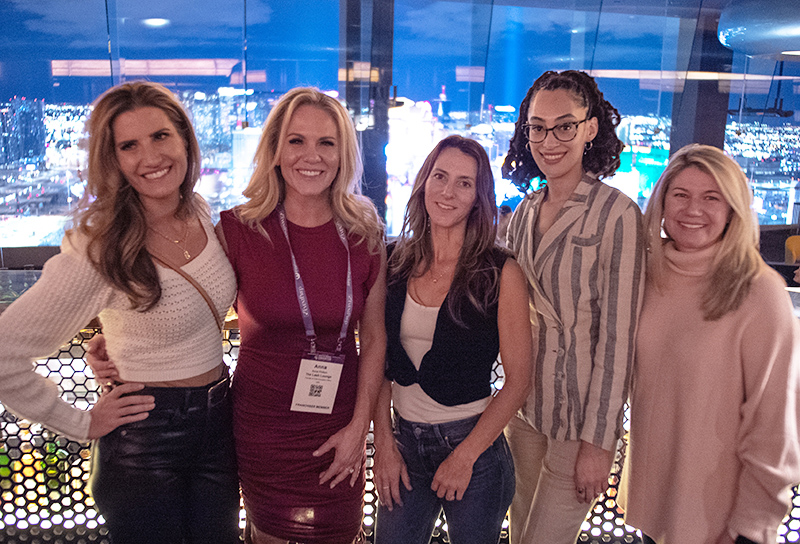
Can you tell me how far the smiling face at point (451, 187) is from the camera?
1.52 m

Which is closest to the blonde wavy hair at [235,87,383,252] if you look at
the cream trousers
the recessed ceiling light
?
the cream trousers

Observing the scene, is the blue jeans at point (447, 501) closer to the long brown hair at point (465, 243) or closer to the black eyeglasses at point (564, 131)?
the long brown hair at point (465, 243)

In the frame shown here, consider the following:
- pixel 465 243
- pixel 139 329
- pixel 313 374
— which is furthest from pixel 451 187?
pixel 139 329

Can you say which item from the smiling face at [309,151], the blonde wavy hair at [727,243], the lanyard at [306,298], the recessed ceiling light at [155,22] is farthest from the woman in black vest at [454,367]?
the recessed ceiling light at [155,22]

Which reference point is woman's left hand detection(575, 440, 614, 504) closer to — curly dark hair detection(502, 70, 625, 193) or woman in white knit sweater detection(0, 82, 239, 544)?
curly dark hair detection(502, 70, 625, 193)

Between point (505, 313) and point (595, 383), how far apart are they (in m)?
0.32

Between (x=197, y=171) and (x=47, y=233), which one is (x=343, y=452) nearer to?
(x=197, y=171)

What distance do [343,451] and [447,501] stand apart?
0.31 m

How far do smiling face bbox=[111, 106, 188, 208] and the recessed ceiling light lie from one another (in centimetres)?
663

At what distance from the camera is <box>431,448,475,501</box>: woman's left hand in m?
1.46

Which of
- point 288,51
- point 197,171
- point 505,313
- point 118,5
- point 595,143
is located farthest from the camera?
point 288,51

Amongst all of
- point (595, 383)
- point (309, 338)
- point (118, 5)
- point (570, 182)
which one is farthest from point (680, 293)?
point (118, 5)

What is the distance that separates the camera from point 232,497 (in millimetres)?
1513

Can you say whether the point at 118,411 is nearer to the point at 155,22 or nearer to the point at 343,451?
the point at 343,451
